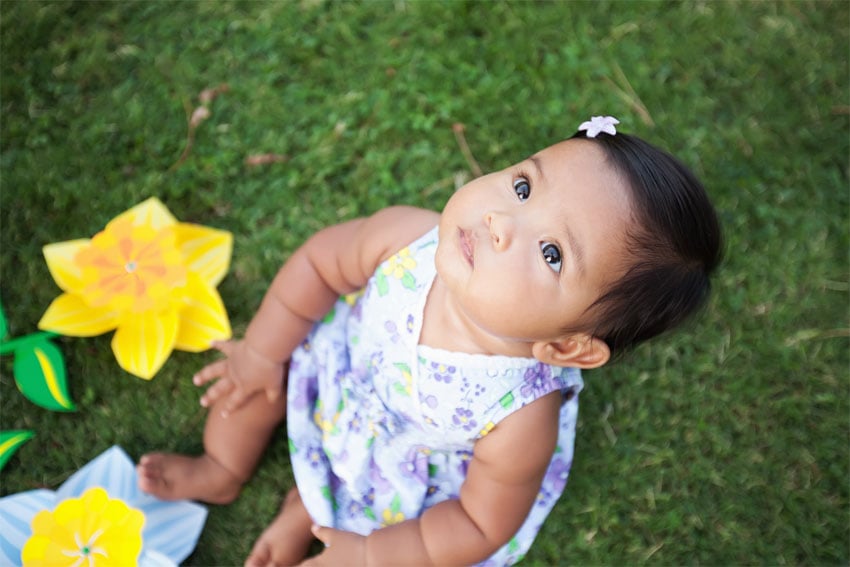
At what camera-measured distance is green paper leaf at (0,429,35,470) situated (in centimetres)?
188

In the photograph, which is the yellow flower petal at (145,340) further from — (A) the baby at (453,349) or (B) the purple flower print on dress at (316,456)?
Result: (B) the purple flower print on dress at (316,456)

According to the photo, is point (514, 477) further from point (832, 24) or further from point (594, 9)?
point (832, 24)

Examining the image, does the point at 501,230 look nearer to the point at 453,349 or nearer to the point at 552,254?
the point at 552,254

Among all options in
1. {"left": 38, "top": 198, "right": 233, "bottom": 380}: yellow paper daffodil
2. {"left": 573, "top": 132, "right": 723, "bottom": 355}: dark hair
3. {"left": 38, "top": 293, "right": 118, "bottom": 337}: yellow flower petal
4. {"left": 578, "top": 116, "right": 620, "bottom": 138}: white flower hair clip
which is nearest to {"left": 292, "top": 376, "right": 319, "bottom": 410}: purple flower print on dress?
{"left": 38, "top": 198, "right": 233, "bottom": 380}: yellow paper daffodil

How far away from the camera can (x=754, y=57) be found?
248 cm

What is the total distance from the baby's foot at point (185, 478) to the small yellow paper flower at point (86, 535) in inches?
6.2

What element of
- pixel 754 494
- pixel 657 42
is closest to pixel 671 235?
pixel 754 494

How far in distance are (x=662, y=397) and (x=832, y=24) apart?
4.62 feet

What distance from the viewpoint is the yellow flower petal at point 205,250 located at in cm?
206

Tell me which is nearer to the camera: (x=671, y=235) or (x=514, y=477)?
(x=671, y=235)

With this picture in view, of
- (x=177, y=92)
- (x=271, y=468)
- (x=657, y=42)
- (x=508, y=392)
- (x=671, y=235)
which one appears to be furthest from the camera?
(x=657, y=42)

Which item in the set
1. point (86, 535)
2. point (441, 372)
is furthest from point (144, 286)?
point (441, 372)

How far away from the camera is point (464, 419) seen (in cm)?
156

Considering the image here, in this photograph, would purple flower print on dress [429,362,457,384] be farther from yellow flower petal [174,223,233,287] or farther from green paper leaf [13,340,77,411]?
green paper leaf [13,340,77,411]
